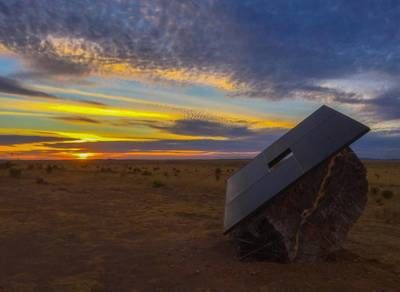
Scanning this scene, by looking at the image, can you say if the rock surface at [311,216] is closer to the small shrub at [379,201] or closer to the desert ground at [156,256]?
the desert ground at [156,256]

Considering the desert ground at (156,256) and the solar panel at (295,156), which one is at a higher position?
the solar panel at (295,156)

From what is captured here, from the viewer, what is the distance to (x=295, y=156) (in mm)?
8820

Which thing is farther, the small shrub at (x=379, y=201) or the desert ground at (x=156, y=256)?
the small shrub at (x=379, y=201)

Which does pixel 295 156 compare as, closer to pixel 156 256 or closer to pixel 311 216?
pixel 311 216

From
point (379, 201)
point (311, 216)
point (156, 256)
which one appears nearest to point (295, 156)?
point (311, 216)

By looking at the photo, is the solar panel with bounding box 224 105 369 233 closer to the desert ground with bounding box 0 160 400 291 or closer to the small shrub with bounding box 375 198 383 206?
the desert ground with bounding box 0 160 400 291

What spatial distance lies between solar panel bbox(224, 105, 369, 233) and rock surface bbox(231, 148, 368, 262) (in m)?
0.20

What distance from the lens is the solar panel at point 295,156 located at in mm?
7871

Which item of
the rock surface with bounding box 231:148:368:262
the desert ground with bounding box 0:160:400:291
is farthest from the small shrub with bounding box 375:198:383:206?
the rock surface with bounding box 231:148:368:262

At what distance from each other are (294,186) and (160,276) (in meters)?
2.90

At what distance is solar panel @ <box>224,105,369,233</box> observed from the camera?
25.8 feet

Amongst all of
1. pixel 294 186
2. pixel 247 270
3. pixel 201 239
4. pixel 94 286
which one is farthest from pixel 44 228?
pixel 294 186

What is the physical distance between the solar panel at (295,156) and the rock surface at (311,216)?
0.20m

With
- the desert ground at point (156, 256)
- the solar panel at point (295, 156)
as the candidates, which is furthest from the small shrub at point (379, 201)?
the solar panel at point (295, 156)
